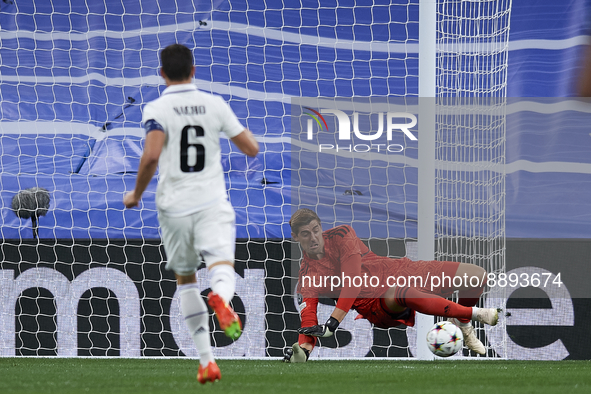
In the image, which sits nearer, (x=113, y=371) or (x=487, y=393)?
(x=487, y=393)

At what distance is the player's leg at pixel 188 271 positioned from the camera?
292 cm

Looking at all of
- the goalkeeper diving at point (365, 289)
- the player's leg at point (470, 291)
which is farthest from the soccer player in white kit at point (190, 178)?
the player's leg at point (470, 291)

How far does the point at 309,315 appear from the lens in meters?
4.87

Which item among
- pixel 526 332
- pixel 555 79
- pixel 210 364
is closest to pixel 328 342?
pixel 526 332

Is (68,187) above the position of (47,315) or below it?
above

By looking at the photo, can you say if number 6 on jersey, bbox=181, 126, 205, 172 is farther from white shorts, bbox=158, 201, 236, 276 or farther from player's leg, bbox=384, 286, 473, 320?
player's leg, bbox=384, 286, 473, 320

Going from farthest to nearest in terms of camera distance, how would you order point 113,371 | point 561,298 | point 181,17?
1. point 181,17
2. point 561,298
3. point 113,371

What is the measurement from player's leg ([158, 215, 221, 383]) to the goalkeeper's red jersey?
5.92 feet

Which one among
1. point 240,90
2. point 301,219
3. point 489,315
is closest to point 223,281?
point 301,219

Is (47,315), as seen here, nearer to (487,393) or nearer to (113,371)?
(113,371)

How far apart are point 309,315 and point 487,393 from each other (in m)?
2.18

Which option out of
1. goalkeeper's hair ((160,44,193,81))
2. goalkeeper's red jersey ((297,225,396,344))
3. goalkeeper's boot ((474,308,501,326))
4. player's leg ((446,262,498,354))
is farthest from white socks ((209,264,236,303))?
player's leg ((446,262,498,354))

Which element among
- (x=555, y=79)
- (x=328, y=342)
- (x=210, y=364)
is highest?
(x=555, y=79)

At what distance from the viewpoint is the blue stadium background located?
7.65 metres
